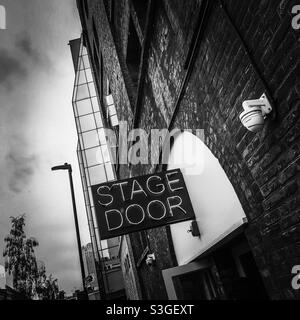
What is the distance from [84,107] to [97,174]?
5712 millimetres

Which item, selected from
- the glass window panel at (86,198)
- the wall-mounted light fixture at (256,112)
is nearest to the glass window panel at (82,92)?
the glass window panel at (86,198)

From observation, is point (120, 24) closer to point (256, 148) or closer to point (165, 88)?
point (165, 88)

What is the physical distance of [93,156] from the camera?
76.1 ft

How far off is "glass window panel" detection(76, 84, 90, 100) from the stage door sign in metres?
20.9

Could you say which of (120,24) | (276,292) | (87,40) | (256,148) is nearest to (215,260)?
(276,292)

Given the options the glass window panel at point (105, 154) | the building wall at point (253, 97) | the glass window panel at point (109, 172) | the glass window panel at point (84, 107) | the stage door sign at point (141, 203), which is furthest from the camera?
the glass window panel at point (84, 107)

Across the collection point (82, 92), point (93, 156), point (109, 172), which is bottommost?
point (109, 172)

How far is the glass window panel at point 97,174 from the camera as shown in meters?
22.6

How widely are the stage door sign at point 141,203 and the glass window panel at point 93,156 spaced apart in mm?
18873

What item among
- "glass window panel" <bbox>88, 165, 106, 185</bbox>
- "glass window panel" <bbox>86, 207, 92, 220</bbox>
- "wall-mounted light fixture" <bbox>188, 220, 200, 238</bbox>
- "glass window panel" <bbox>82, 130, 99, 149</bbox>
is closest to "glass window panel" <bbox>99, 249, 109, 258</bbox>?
"glass window panel" <bbox>86, 207, 92, 220</bbox>

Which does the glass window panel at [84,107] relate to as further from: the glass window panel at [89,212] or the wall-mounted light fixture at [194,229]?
the wall-mounted light fixture at [194,229]

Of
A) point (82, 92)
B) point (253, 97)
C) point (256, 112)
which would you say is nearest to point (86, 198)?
point (82, 92)

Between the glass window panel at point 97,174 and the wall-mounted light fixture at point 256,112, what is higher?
the glass window panel at point 97,174

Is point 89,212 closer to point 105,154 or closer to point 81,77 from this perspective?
point 105,154
